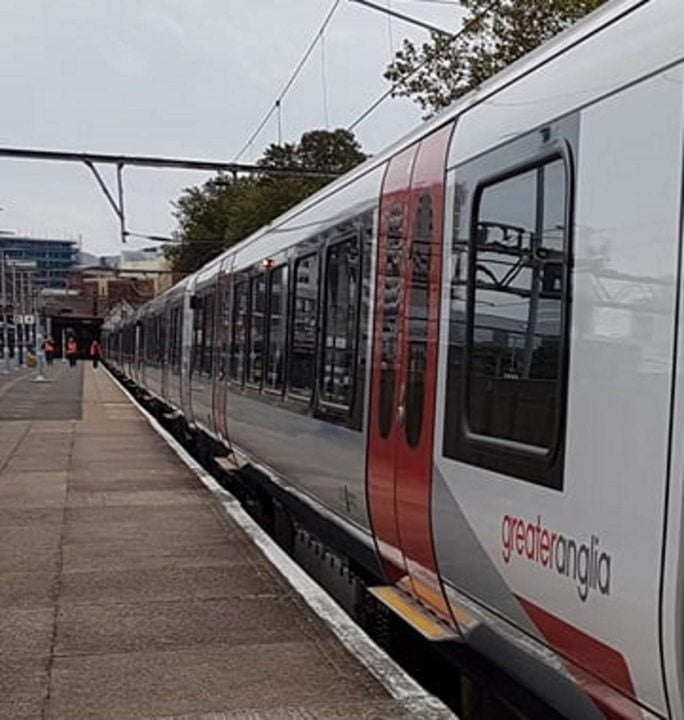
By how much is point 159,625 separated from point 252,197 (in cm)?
3853

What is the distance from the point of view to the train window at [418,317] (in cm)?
528

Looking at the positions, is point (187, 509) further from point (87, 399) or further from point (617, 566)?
point (87, 399)

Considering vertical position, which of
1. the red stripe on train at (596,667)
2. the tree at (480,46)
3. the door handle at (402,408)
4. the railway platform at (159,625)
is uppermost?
the tree at (480,46)

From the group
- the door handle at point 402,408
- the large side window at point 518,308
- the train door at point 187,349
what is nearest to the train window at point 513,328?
the large side window at point 518,308

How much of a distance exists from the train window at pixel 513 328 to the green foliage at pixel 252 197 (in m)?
24.6

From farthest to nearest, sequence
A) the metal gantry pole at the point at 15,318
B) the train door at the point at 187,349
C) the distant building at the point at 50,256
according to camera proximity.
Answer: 1. the distant building at the point at 50,256
2. the metal gantry pole at the point at 15,318
3. the train door at the point at 187,349

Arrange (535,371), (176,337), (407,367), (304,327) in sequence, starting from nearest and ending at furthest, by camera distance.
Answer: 1. (535,371)
2. (407,367)
3. (304,327)
4. (176,337)

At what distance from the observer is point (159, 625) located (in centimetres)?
693

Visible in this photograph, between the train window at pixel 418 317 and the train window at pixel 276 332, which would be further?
the train window at pixel 276 332

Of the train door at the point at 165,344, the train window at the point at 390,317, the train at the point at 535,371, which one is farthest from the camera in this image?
the train door at the point at 165,344

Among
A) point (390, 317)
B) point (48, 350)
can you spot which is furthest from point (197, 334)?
point (48, 350)

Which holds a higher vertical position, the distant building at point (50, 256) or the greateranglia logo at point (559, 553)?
the distant building at point (50, 256)

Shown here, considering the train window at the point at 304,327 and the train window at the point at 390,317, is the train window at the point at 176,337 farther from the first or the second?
Answer: the train window at the point at 390,317

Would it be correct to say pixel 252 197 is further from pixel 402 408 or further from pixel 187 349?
pixel 402 408
